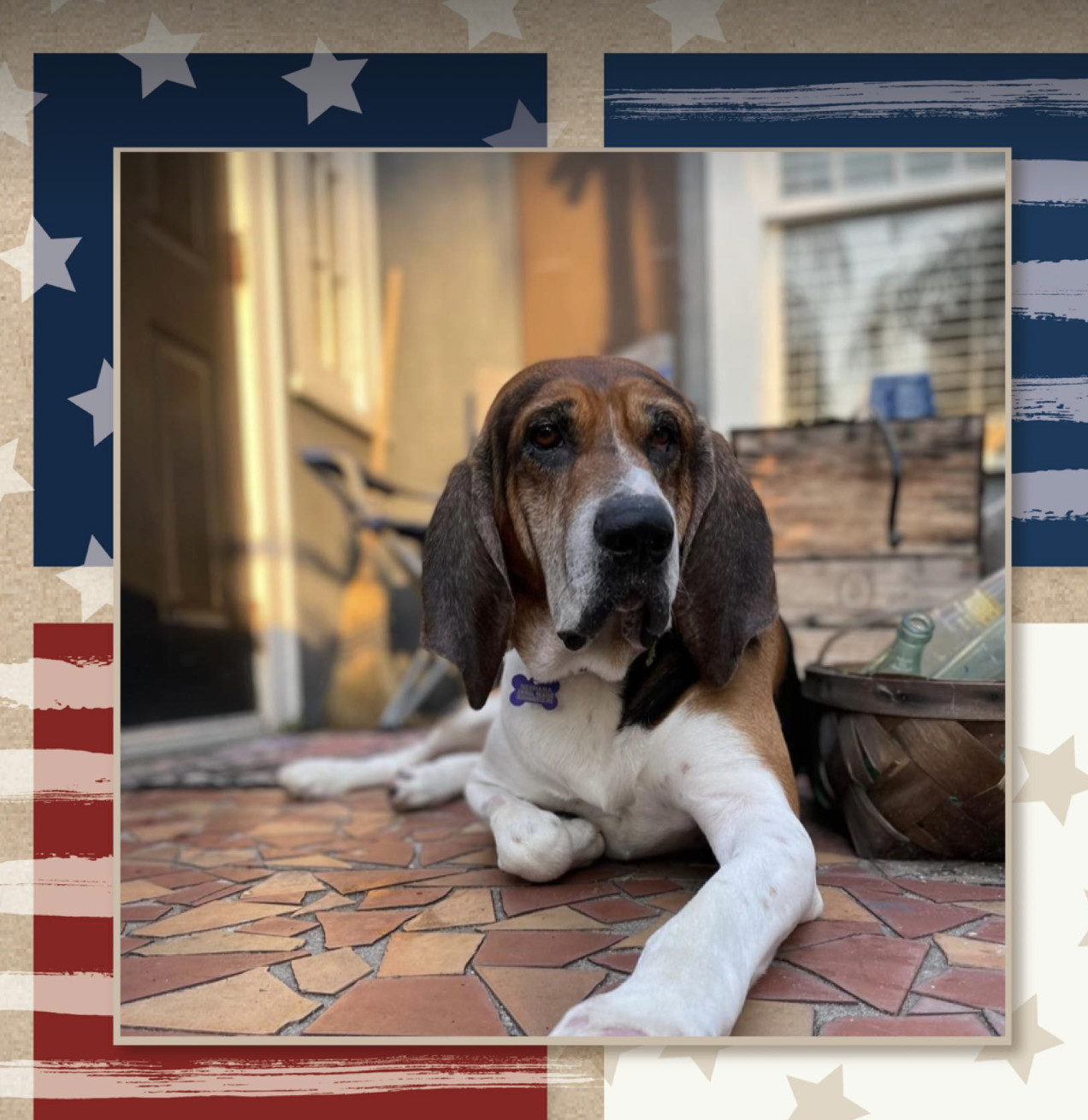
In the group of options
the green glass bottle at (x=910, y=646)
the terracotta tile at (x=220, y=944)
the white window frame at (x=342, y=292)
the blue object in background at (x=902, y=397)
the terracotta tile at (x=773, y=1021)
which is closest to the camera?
the terracotta tile at (x=773, y=1021)

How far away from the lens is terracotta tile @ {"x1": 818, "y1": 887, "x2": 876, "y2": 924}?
6.38 feet

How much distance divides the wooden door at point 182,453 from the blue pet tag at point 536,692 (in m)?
1.92

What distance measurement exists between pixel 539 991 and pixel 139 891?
3.40ft

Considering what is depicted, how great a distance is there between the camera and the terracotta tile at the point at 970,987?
67.3 inches

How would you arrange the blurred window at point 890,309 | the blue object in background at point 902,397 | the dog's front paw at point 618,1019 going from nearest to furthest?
the dog's front paw at point 618,1019
the blue object in background at point 902,397
the blurred window at point 890,309

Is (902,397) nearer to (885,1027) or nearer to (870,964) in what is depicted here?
(870,964)

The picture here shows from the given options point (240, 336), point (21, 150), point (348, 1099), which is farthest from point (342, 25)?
point (240, 336)

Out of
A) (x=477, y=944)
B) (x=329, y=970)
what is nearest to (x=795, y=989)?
(x=477, y=944)

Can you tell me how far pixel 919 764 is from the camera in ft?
7.09

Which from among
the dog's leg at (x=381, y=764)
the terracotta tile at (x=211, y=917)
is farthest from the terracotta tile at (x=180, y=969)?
the dog's leg at (x=381, y=764)

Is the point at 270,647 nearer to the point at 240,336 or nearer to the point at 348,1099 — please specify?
the point at 240,336

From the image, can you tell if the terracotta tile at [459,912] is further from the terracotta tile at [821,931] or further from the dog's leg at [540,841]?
the terracotta tile at [821,931]

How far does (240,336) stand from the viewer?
5.04 meters

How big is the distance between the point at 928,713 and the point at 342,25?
5.81 feet
